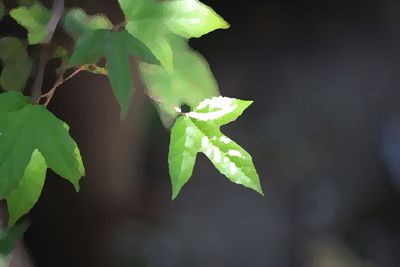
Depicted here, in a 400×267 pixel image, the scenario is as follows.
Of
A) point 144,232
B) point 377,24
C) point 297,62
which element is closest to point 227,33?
point 297,62

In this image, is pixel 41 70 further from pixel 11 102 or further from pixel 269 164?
pixel 269 164

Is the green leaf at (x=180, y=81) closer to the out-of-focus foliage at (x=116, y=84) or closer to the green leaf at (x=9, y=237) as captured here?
the out-of-focus foliage at (x=116, y=84)

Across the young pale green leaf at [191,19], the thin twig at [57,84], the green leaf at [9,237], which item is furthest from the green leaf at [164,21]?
the green leaf at [9,237]

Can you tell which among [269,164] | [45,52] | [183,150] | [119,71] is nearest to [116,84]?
[119,71]

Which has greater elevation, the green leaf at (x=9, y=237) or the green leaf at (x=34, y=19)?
the green leaf at (x=34, y=19)

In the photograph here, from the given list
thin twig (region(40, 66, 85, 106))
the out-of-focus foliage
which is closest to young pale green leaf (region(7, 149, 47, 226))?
the out-of-focus foliage

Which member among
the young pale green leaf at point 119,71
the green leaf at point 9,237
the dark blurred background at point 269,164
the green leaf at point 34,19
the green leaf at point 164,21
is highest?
the green leaf at point 164,21
